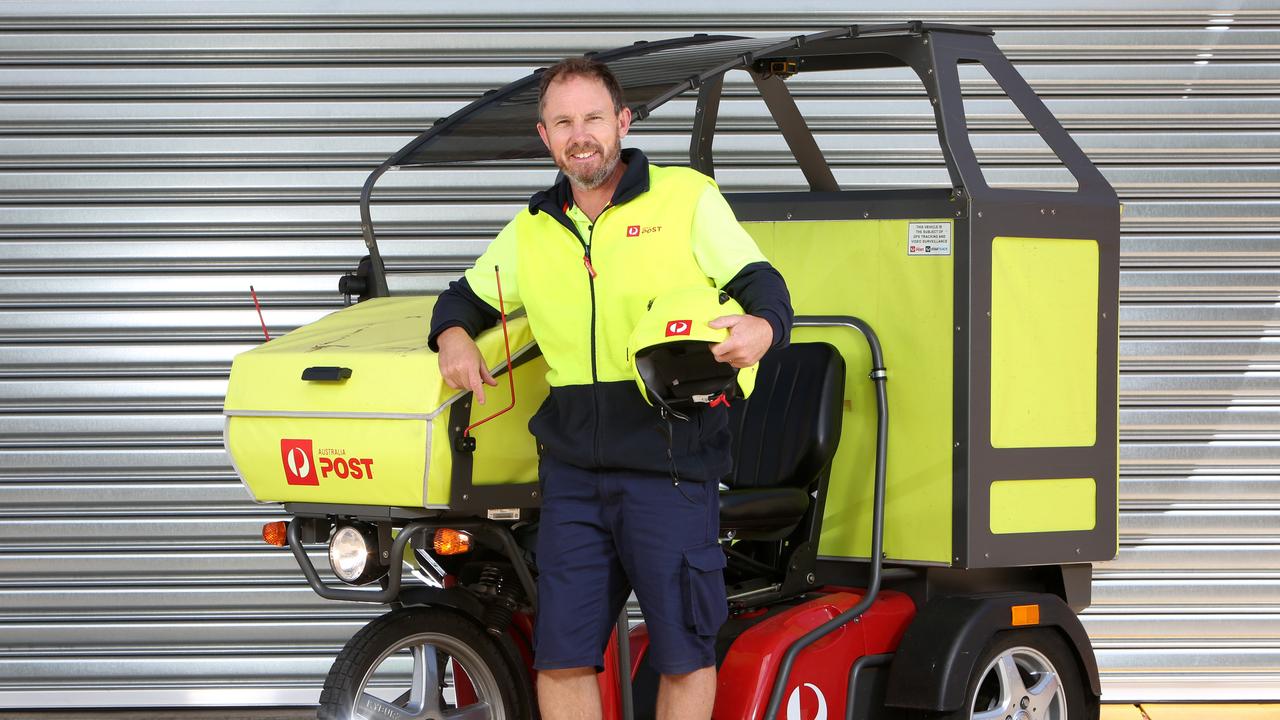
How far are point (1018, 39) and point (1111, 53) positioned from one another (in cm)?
40

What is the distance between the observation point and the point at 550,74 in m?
A: 3.53

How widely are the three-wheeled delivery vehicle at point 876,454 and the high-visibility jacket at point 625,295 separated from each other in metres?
0.18

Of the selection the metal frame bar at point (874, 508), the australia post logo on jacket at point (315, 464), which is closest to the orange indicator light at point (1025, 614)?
the metal frame bar at point (874, 508)

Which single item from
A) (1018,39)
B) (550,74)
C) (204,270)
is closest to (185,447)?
(204,270)

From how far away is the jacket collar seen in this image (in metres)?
3.46

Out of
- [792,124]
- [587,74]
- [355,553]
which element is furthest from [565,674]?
[792,124]

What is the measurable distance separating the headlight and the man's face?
1.00 m

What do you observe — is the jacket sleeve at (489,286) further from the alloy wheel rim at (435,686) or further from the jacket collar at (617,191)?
the alloy wheel rim at (435,686)

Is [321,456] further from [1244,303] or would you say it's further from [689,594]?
[1244,303]

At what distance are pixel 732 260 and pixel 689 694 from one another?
3.42 ft

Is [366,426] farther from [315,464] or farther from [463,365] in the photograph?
[463,365]

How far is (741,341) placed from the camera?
3.17m

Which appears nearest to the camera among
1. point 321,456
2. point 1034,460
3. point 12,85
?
point 321,456

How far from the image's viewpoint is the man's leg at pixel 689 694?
138 inches
